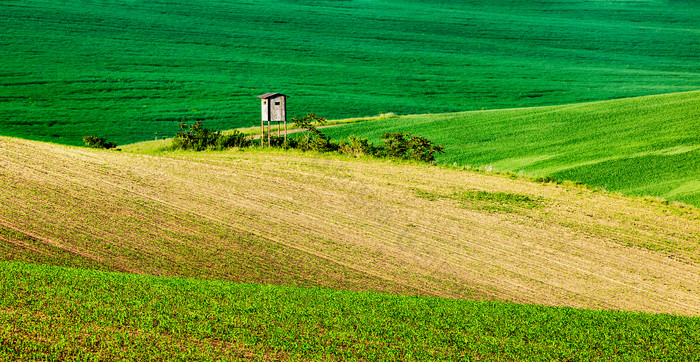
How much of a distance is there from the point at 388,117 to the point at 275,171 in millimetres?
19805

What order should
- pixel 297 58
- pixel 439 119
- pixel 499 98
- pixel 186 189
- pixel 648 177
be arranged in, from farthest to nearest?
pixel 297 58 < pixel 499 98 < pixel 439 119 < pixel 648 177 < pixel 186 189

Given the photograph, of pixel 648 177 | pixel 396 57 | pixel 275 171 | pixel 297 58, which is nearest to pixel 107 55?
pixel 297 58

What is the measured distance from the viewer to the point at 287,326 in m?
8.77

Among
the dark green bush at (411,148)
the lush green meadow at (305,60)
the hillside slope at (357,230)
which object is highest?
the lush green meadow at (305,60)

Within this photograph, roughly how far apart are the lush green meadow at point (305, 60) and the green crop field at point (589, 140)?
9933mm

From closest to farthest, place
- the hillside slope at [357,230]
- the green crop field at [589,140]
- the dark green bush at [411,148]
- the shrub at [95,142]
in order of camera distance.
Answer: the hillside slope at [357,230]
the green crop field at [589,140]
the dark green bush at [411,148]
the shrub at [95,142]

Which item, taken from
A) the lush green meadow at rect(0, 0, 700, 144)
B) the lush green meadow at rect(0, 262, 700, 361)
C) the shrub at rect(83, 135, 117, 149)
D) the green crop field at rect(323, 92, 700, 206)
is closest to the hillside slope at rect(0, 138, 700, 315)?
the lush green meadow at rect(0, 262, 700, 361)

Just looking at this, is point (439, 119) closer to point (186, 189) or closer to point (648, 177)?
point (648, 177)

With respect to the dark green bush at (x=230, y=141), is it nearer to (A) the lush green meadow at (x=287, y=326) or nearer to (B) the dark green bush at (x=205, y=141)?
(B) the dark green bush at (x=205, y=141)

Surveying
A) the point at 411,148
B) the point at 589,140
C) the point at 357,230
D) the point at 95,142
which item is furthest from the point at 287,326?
the point at 589,140

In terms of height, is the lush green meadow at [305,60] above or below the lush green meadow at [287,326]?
above

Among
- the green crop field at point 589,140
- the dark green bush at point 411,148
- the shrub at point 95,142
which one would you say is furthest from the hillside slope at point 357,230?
the shrub at point 95,142

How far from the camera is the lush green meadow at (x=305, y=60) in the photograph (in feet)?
144

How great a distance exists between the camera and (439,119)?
37.3 m
